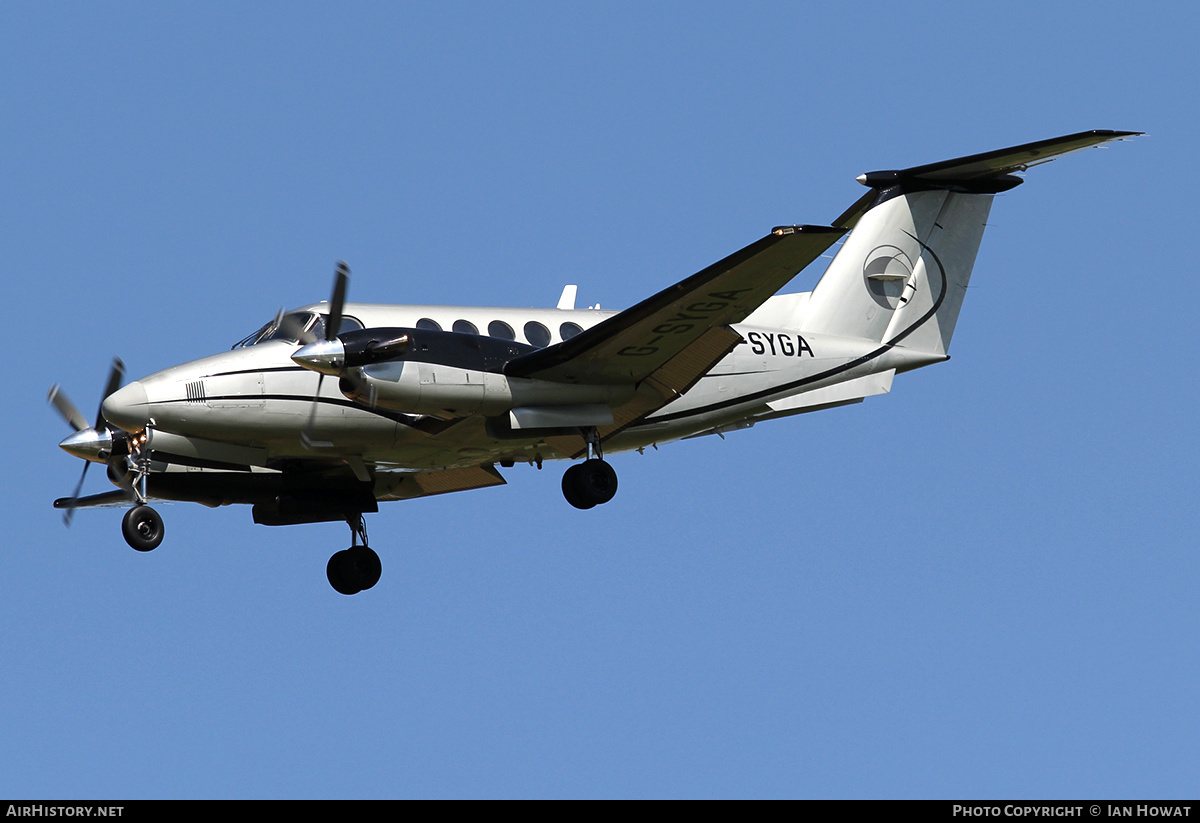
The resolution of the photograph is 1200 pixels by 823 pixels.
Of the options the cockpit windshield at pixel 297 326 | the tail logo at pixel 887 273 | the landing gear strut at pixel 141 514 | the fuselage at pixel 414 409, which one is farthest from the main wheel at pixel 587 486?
the tail logo at pixel 887 273

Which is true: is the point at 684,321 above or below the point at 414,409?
above

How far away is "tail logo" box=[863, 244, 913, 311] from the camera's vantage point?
1959cm

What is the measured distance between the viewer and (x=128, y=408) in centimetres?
1588

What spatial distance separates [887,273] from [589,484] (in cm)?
556

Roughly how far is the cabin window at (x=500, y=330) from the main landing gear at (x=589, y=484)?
175 cm

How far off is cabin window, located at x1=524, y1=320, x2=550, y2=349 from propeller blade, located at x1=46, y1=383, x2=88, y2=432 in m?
5.61

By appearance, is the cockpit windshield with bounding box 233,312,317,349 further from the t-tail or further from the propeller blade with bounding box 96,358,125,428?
the t-tail

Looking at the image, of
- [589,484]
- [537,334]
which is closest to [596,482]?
[589,484]

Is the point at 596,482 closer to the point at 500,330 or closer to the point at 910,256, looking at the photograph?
the point at 500,330

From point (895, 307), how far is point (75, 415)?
412 inches

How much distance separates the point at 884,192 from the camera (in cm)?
1997
